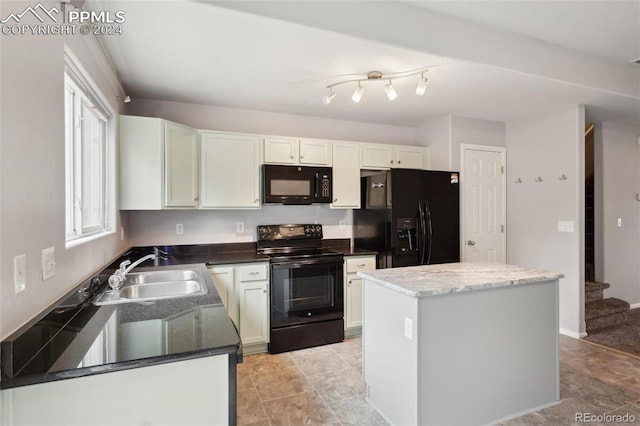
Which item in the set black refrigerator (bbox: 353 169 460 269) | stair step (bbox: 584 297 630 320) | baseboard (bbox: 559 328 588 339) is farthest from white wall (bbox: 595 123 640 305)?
black refrigerator (bbox: 353 169 460 269)

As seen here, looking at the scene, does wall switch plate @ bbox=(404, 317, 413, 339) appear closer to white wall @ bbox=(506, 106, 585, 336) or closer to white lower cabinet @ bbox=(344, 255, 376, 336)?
white lower cabinet @ bbox=(344, 255, 376, 336)

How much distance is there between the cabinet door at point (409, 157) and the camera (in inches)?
164

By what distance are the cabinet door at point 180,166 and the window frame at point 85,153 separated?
1.39 feet

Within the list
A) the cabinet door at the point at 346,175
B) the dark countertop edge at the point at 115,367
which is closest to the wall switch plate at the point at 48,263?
the dark countertop edge at the point at 115,367

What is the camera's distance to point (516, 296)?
2189 mm

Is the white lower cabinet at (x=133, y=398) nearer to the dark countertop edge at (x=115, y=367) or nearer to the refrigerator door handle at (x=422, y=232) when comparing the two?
the dark countertop edge at (x=115, y=367)

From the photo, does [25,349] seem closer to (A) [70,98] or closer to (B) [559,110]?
(A) [70,98]

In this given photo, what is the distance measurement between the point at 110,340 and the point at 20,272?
0.38 meters

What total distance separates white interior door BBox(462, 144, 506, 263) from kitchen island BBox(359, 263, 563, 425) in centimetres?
181

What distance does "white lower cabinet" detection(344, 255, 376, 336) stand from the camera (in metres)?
3.55

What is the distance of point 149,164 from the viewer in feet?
9.65

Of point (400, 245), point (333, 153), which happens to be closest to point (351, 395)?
point (400, 245)

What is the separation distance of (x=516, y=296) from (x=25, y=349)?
2.46 m

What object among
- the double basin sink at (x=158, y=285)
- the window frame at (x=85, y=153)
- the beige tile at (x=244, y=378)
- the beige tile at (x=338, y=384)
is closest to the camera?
the window frame at (x=85, y=153)
